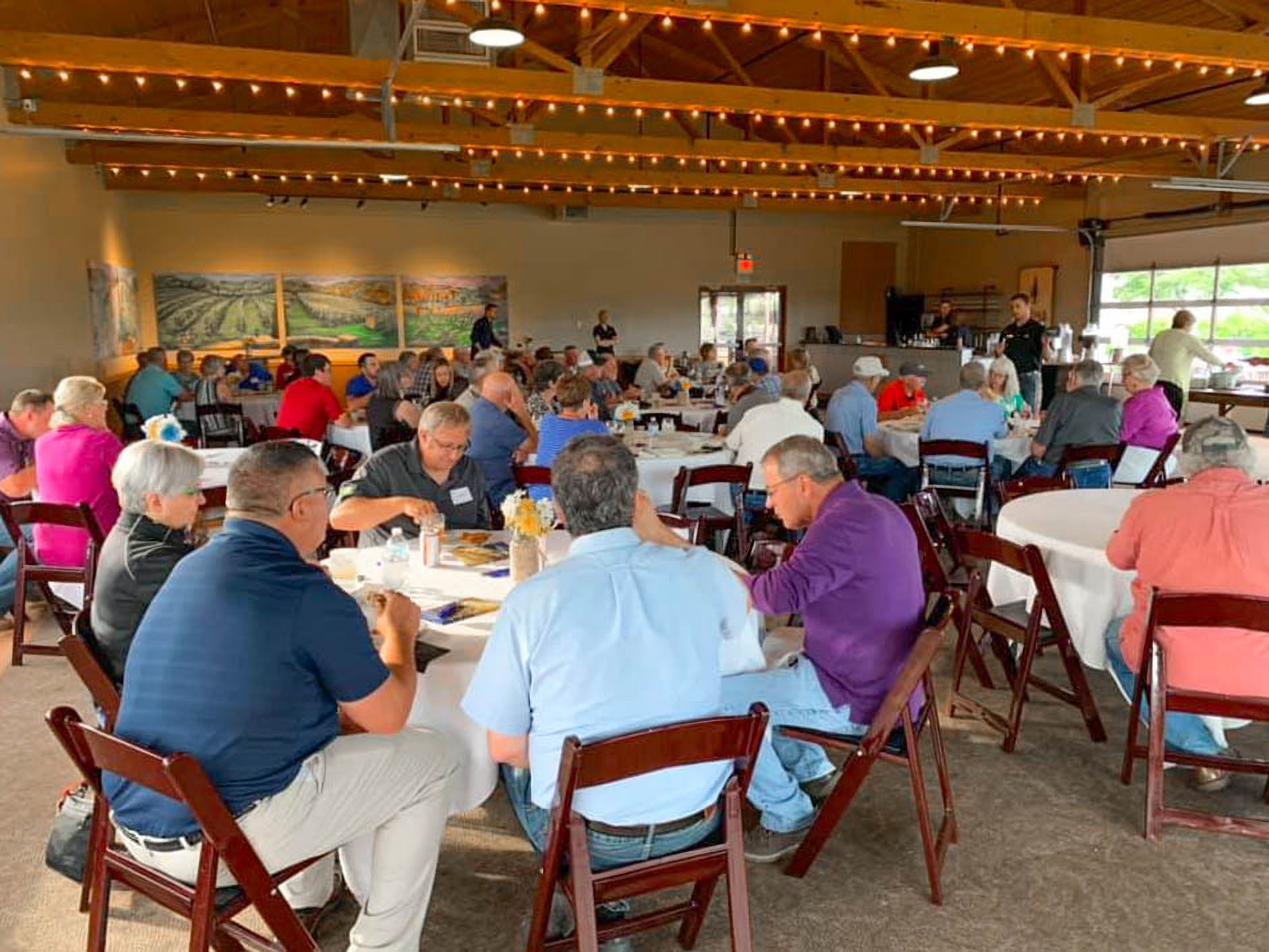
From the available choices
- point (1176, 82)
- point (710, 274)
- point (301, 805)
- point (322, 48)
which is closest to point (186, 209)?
point (322, 48)

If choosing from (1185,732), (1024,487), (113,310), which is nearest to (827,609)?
(1185,732)

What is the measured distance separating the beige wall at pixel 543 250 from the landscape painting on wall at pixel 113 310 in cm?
95

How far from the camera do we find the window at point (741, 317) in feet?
61.3

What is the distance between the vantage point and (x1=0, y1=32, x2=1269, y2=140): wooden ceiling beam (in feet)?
22.9

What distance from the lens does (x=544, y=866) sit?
2.06 m

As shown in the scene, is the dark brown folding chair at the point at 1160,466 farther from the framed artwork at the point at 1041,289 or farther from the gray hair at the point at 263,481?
the framed artwork at the point at 1041,289

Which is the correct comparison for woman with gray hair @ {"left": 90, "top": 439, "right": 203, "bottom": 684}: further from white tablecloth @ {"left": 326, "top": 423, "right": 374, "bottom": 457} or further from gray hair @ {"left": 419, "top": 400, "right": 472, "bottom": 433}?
white tablecloth @ {"left": 326, "top": 423, "right": 374, "bottom": 457}

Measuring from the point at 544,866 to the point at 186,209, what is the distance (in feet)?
50.8

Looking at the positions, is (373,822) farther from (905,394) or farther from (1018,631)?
(905,394)

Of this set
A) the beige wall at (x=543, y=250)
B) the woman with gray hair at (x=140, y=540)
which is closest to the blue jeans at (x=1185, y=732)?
the woman with gray hair at (x=140, y=540)

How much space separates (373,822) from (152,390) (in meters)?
8.25

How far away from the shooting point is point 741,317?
19.0m

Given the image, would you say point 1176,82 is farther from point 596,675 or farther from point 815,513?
point 596,675

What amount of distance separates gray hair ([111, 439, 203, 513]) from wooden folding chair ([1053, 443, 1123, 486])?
5.07 m
